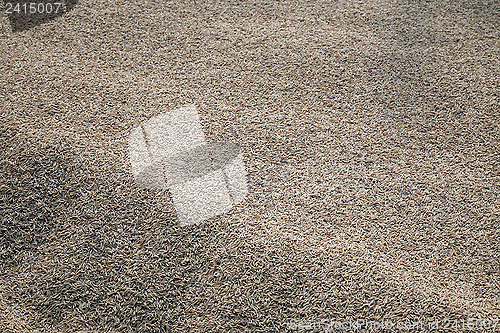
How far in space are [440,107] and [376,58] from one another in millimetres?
266

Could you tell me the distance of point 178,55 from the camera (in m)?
1.54

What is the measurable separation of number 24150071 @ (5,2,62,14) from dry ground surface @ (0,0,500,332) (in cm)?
9

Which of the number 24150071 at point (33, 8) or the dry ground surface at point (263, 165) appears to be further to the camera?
the number 24150071 at point (33, 8)

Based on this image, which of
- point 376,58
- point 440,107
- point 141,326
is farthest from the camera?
point 376,58

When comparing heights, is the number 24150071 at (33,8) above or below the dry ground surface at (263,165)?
above

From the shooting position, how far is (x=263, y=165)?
125 cm

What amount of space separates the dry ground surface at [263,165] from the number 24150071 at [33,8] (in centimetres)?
9

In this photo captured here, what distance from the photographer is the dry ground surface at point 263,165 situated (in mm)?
1021

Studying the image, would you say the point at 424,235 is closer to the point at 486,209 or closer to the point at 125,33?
the point at 486,209

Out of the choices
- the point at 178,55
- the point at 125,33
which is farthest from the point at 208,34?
the point at 125,33

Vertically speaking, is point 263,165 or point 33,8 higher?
point 33,8

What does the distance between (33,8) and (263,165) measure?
3.68 feet

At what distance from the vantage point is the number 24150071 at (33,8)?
5.66ft

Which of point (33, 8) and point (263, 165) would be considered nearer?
point (263, 165)
